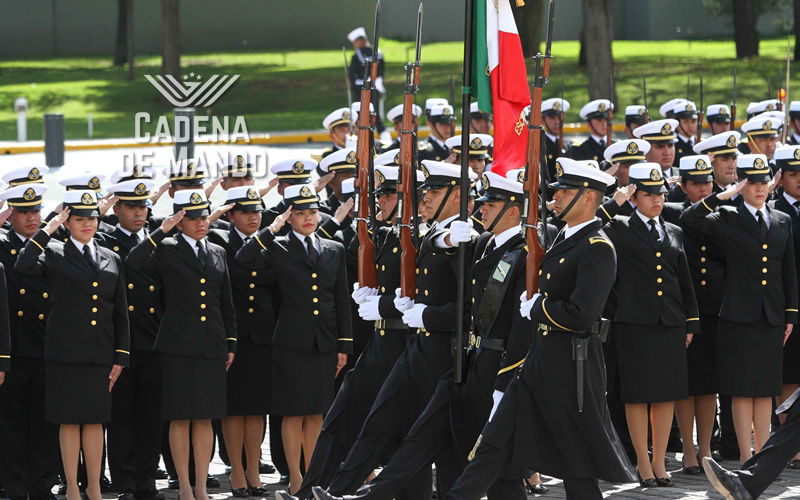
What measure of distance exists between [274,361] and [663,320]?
249 centimetres

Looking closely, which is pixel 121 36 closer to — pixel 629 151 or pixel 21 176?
pixel 21 176

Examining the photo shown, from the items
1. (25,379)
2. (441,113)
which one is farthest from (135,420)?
(441,113)

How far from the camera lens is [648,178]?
920 cm

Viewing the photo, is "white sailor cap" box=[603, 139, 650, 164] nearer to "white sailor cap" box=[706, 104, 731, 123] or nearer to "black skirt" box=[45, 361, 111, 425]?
"white sailor cap" box=[706, 104, 731, 123]

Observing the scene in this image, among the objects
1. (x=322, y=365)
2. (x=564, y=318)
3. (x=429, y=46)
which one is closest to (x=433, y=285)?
(x=564, y=318)

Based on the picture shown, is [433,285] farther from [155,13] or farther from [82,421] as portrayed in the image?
[155,13]

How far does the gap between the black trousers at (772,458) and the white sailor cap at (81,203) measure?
13.2ft

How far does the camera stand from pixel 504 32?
25.7 ft

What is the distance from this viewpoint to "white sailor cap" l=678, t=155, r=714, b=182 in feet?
32.7

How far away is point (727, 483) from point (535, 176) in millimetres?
2035

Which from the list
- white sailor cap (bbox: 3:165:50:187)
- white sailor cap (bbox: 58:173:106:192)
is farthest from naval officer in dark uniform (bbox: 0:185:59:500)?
white sailor cap (bbox: 3:165:50:187)

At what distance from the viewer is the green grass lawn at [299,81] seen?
107 feet

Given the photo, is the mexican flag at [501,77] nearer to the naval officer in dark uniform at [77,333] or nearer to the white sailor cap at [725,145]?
the naval officer in dark uniform at [77,333]

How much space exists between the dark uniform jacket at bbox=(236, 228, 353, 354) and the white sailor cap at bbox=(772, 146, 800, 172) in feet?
10.4
